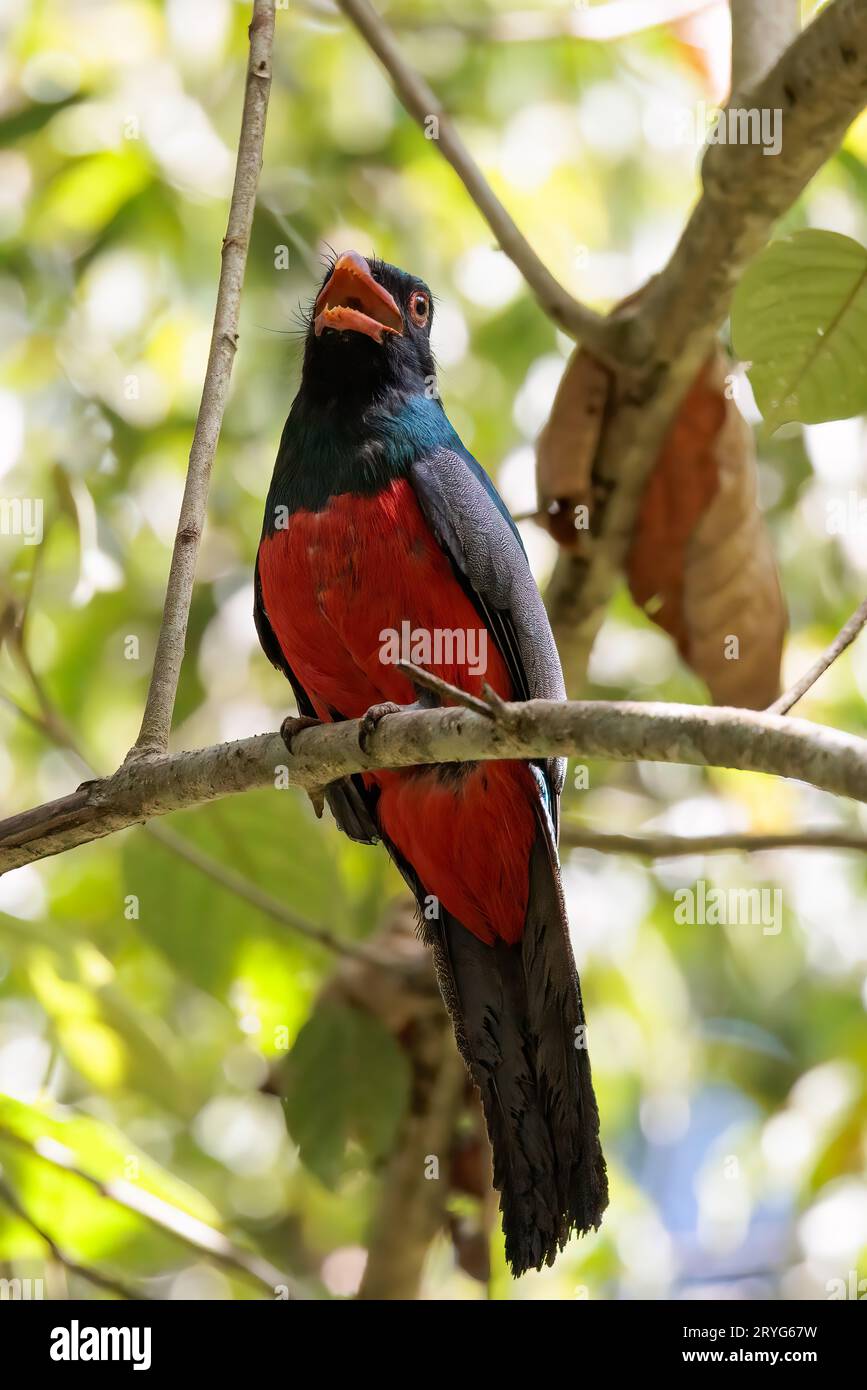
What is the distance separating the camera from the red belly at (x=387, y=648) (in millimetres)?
3338

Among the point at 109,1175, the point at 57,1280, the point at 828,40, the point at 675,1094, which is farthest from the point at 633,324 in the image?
the point at 675,1094

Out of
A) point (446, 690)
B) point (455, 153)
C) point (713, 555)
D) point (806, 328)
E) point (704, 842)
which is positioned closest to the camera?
point (446, 690)

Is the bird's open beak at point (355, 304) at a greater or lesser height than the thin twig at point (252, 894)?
greater

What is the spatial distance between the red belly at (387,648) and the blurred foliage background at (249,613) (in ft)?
2.81

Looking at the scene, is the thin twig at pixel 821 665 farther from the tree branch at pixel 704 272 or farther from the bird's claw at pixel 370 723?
the tree branch at pixel 704 272

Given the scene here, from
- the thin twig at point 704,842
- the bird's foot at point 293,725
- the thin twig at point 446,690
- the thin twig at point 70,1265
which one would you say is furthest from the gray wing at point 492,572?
the thin twig at point 70,1265

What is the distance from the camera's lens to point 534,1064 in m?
3.26

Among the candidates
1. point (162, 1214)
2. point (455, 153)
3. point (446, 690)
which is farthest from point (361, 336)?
point (162, 1214)

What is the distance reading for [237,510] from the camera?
6180 mm

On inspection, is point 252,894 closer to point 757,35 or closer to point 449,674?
point 449,674

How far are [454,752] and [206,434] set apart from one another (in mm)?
828

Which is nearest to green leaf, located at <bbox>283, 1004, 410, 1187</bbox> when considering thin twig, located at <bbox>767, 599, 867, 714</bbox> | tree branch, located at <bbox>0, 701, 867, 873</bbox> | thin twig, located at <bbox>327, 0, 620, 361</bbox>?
tree branch, located at <bbox>0, 701, 867, 873</bbox>

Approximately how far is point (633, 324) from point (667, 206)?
107 inches

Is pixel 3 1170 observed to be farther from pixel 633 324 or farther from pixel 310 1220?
pixel 310 1220
